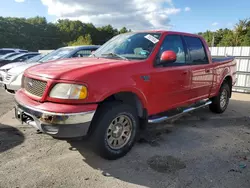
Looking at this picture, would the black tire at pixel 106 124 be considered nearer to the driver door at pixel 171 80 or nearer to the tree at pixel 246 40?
the driver door at pixel 171 80

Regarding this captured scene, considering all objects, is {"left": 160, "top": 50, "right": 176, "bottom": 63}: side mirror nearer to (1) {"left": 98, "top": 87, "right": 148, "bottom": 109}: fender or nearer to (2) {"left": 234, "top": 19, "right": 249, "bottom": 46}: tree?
(1) {"left": 98, "top": 87, "right": 148, "bottom": 109}: fender

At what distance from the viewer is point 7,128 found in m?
4.46

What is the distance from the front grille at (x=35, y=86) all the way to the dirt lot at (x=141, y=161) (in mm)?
1030

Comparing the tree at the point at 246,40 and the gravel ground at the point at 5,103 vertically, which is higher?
the tree at the point at 246,40

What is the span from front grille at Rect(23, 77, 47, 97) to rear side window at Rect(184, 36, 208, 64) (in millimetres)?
2994

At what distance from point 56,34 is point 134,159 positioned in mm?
58277

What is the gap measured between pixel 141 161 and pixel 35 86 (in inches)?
74.8

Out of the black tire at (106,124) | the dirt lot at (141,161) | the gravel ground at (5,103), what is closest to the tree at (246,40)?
the dirt lot at (141,161)

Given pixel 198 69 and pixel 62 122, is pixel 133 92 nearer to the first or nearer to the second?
pixel 62 122

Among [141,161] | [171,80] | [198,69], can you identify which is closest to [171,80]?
[171,80]

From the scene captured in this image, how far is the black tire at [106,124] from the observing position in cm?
295

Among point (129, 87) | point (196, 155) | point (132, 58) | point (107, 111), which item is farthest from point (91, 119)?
point (196, 155)

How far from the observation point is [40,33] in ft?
174

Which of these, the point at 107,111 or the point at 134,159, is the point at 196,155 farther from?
the point at 107,111
